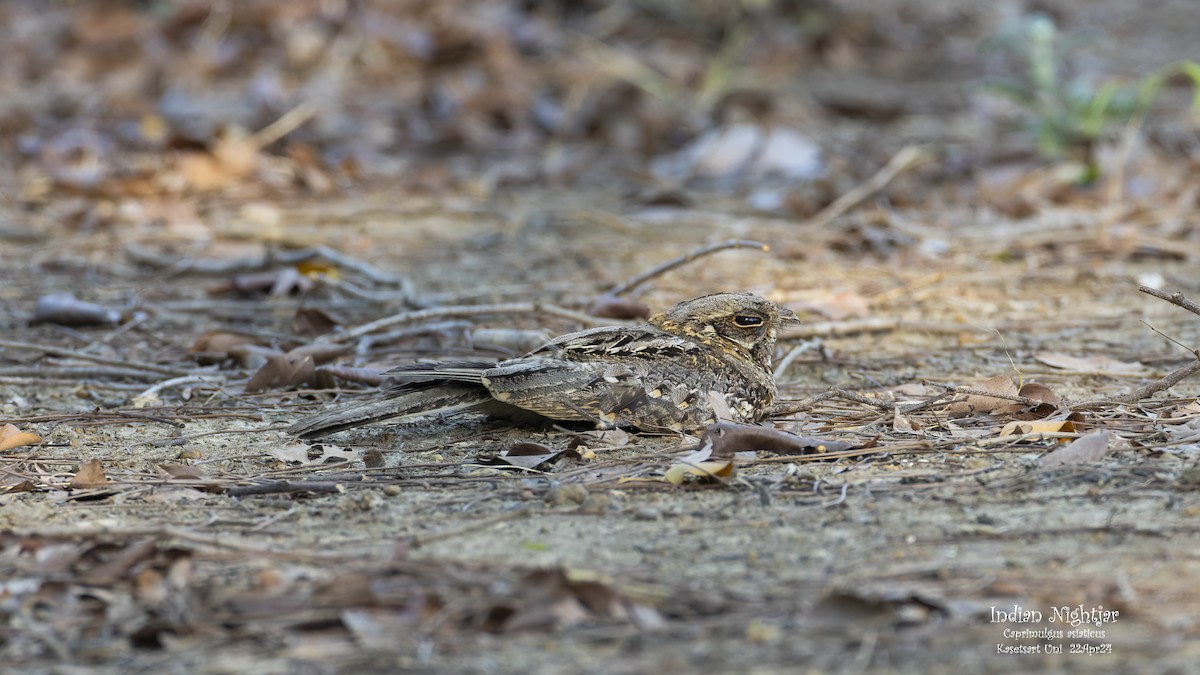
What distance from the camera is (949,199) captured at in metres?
6.74

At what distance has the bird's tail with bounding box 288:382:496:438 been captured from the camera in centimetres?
326

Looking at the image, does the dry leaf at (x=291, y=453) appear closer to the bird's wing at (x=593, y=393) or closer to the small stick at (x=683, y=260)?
the bird's wing at (x=593, y=393)

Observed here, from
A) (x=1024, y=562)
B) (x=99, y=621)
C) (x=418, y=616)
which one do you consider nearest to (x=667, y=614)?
(x=418, y=616)

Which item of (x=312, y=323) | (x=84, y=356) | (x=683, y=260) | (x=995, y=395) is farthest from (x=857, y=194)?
(x=84, y=356)

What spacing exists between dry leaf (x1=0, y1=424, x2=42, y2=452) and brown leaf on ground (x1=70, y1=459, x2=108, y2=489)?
0.39 m

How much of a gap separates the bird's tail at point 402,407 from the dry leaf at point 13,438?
0.69 metres

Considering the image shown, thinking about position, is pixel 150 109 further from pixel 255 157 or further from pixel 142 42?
pixel 255 157

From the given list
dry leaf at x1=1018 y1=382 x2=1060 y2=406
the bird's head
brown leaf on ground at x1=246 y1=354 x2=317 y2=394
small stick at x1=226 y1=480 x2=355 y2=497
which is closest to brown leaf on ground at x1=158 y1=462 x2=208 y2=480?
small stick at x1=226 y1=480 x2=355 y2=497

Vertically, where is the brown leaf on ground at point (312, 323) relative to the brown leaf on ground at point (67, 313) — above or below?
above

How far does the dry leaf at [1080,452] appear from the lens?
9.33 feet

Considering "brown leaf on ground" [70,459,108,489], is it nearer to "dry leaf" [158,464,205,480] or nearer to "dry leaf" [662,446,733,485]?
"dry leaf" [158,464,205,480]

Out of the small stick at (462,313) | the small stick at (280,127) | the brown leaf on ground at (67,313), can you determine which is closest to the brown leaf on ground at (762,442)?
the small stick at (462,313)

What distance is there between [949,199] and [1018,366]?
2.92 m

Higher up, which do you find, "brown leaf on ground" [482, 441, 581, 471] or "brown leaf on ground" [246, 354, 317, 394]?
"brown leaf on ground" [482, 441, 581, 471]
